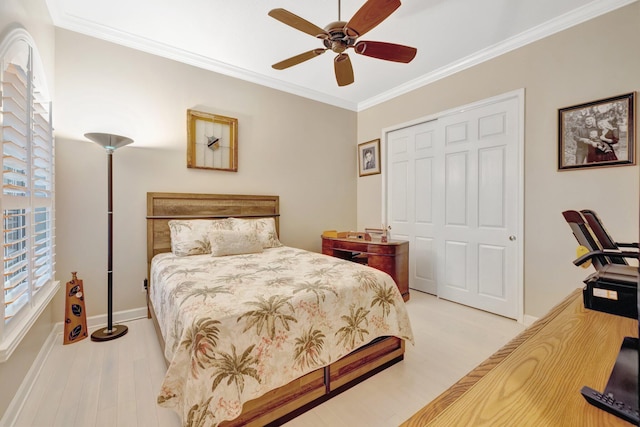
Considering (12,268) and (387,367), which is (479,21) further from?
(12,268)

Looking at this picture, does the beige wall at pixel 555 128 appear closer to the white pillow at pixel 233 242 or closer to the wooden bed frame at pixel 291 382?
the wooden bed frame at pixel 291 382

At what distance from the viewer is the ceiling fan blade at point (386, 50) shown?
6.74 ft

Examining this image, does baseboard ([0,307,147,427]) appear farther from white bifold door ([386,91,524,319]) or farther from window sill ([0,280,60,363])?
white bifold door ([386,91,524,319])

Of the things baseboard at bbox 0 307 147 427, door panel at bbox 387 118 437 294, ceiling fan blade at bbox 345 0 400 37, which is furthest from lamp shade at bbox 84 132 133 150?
door panel at bbox 387 118 437 294

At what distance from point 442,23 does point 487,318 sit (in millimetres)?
2952

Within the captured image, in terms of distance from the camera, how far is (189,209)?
3.15 m

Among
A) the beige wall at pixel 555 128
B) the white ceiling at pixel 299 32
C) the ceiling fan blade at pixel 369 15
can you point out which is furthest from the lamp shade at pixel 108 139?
the beige wall at pixel 555 128

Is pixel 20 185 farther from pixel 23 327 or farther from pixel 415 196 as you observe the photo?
pixel 415 196

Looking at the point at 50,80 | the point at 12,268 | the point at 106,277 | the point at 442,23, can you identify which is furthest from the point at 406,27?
the point at 106,277

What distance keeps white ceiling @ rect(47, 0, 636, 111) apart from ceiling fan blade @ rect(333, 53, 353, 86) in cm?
51

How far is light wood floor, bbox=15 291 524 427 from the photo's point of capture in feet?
5.12

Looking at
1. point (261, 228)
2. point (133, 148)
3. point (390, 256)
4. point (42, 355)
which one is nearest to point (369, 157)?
point (390, 256)

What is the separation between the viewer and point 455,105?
131 inches

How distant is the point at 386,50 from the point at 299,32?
1.06 metres
